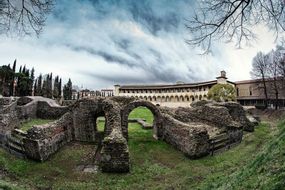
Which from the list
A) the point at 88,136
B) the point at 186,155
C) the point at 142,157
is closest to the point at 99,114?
the point at 88,136

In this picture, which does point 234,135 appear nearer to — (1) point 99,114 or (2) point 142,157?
(2) point 142,157

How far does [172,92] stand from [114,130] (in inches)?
2578

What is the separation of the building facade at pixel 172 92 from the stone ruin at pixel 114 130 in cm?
4674

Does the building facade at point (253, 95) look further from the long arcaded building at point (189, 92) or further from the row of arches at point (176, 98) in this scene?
the row of arches at point (176, 98)

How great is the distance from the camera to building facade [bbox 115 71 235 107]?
71.6m

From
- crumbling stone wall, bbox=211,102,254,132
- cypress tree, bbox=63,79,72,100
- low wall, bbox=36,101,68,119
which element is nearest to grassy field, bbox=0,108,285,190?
crumbling stone wall, bbox=211,102,254,132

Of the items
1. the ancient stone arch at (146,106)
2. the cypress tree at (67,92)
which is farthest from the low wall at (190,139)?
the cypress tree at (67,92)

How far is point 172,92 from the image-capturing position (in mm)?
79188

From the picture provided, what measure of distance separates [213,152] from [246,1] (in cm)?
998

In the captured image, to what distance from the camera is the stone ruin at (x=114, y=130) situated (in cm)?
1356

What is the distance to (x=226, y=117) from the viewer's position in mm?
19281

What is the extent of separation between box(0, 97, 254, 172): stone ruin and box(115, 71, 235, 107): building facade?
4674 cm

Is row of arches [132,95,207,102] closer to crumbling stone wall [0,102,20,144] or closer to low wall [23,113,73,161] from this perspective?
crumbling stone wall [0,102,20,144]

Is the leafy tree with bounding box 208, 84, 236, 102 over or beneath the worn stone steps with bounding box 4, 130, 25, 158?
over
